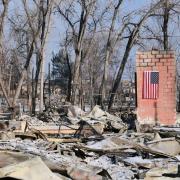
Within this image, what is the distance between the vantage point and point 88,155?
9.35 m

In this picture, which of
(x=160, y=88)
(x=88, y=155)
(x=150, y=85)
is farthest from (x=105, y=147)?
(x=160, y=88)

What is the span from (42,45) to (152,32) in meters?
9.00

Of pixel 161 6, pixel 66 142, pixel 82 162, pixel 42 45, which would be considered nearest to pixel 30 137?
pixel 66 142

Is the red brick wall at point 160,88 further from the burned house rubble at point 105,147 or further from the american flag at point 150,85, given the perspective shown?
the american flag at point 150,85

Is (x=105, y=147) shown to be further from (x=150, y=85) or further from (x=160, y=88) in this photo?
(x=160, y=88)

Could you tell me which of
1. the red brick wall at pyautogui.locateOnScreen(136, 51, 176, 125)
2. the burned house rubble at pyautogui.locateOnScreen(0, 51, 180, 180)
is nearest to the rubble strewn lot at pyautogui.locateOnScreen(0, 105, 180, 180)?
the burned house rubble at pyautogui.locateOnScreen(0, 51, 180, 180)

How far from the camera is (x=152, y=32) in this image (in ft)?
111

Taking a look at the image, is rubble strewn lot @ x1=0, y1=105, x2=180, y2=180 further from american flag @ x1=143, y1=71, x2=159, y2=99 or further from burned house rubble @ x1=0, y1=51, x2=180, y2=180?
american flag @ x1=143, y1=71, x2=159, y2=99

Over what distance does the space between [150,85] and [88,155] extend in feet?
22.1

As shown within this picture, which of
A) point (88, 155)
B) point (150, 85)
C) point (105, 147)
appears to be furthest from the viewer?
point (150, 85)

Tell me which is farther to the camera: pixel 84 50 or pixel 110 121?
pixel 84 50

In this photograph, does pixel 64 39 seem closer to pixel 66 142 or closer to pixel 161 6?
pixel 161 6

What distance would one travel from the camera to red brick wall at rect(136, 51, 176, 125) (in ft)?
51.5

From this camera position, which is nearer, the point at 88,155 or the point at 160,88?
the point at 88,155
